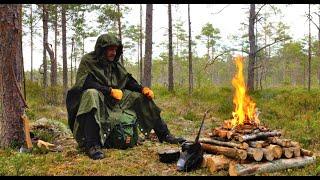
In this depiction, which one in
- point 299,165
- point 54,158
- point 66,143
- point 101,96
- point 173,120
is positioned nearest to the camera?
point 299,165

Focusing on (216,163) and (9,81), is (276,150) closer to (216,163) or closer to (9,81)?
(216,163)

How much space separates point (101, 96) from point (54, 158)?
1.19 m

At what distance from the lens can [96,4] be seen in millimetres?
24047

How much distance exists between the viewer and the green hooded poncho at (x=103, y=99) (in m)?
6.40

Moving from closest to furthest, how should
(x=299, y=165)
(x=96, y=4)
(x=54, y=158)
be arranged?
1. (x=299, y=165)
2. (x=54, y=158)
3. (x=96, y=4)

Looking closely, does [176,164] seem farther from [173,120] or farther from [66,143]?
[173,120]

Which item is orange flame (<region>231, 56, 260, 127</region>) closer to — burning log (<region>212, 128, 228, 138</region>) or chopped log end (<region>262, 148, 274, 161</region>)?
burning log (<region>212, 128, 228, 138</region>)

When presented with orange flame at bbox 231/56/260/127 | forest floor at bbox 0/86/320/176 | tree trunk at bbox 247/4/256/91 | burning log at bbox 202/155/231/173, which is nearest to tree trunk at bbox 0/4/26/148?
forest floor at bbox 0/86/320/176

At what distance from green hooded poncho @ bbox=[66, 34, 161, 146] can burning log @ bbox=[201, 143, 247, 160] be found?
1.58 m

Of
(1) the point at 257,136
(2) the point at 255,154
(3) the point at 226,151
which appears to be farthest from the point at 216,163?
(1) the point at 257,136

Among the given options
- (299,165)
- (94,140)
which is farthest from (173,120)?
(299,165)

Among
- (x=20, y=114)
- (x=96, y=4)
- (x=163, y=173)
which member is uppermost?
(x=96, y=4)

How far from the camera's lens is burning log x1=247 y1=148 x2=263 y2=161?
5.29 metres
